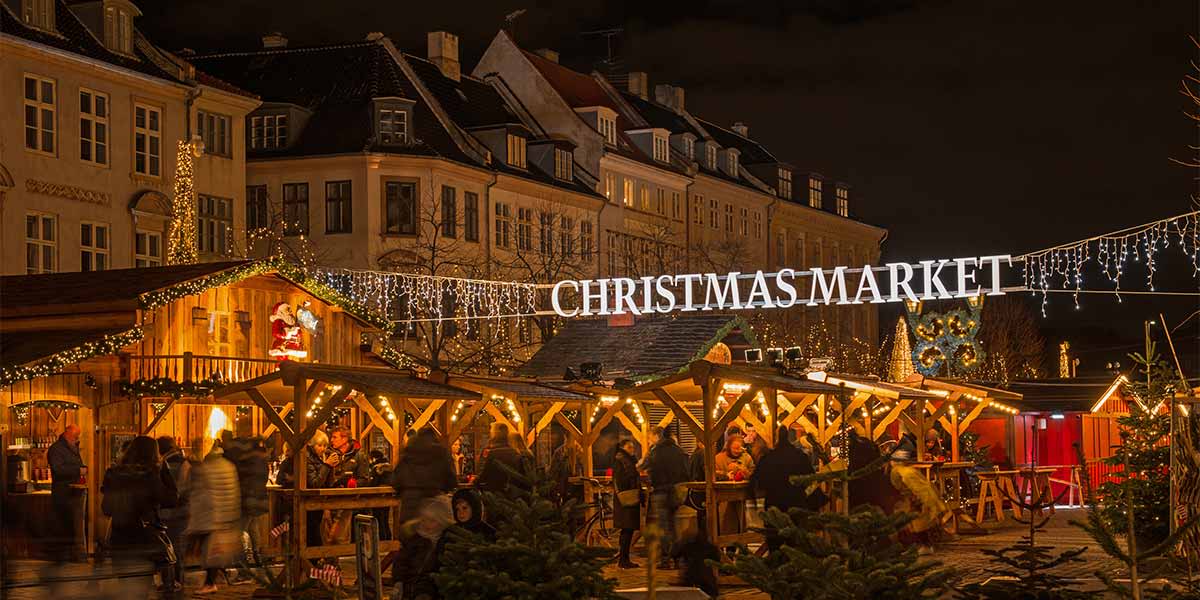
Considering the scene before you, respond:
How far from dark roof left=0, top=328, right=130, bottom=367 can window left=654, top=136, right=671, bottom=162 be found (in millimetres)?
40100

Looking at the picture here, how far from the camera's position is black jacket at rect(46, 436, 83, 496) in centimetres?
2136

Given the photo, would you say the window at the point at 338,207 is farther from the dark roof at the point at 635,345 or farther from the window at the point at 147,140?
→ the dark roof at the point at 635,345

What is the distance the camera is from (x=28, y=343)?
75.5 ft

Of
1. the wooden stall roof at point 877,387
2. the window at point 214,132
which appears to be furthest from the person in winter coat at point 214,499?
the window at point 214,132

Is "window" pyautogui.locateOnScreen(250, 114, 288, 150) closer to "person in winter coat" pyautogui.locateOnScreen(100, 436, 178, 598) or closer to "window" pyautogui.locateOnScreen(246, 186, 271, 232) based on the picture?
"window" pyautogui.locateOnScreen(246, 186, 271, 232)

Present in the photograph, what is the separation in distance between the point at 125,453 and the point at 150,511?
30.4 inches

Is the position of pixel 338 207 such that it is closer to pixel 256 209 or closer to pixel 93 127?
pixel 256 209

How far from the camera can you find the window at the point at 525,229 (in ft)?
172

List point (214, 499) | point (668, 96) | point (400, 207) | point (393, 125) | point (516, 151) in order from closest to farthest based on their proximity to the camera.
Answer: point (214, 499)
point (400, 207)
point (393, 125)
point (516, 151)
point (668, 96)

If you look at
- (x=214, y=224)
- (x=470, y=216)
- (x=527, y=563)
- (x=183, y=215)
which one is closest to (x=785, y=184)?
(x=470, y=216)

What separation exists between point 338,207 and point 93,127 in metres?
9.92

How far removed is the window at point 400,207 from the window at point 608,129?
462 inches

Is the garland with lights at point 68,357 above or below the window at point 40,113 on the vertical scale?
below

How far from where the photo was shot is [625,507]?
2166 cm
